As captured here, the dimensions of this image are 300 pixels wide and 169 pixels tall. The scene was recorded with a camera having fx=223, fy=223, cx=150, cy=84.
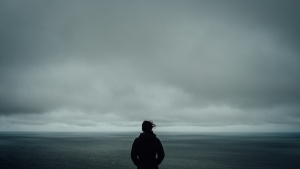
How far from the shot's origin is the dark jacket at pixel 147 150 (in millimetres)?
6023

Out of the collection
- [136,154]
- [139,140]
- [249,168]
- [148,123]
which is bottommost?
[249,168]

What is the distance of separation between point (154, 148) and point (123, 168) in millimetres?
55838

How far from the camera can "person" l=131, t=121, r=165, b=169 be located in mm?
6023

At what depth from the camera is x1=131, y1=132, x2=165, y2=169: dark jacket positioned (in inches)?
237

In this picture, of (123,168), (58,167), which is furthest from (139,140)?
(58,167)

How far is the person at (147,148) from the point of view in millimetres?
6023

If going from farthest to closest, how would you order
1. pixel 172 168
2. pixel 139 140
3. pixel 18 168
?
pixel 172 168
pixel 18 168
pixel 139 140

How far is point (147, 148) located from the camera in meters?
Answer: 6.04

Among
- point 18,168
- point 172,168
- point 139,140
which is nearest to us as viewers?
point 139,140

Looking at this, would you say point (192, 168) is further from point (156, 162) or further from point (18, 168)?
point (156, 162)

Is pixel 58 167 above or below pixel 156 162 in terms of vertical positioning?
below

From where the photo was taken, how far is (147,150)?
605 cm

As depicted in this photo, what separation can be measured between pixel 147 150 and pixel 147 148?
59 millimetres

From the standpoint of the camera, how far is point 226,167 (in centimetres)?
6219
